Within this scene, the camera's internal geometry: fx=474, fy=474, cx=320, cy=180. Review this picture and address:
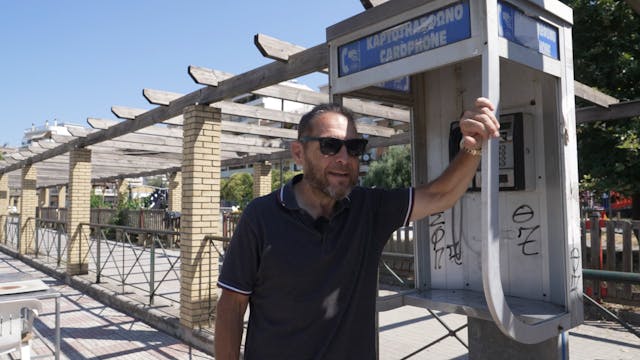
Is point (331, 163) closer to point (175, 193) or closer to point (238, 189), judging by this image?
point (175, 193)

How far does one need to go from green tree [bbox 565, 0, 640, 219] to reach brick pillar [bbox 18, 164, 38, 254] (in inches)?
592

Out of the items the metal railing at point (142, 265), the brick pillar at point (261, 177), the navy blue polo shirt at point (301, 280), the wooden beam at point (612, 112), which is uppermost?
the wooden beam at point (612, 112)

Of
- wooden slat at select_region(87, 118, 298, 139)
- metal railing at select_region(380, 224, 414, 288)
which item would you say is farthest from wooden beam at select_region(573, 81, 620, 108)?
wooden slat at select_region(87, 118, 298, 139)

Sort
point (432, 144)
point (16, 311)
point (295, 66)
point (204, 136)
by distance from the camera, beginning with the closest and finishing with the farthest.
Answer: point (432, 144), point (16, 311), point (295, 66), point (204, 136)

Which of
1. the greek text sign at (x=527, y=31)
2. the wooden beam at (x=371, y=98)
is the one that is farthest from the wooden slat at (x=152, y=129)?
the greek text sign at (x=527, y=31)

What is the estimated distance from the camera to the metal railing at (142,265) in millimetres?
7588

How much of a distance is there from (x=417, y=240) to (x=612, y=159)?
6.11 metres

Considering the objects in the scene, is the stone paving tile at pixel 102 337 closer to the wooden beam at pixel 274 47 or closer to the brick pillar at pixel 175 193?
the wooden beam at pixel 274 47

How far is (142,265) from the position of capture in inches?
496

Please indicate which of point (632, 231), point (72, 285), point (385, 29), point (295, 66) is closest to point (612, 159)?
point (632, 231)

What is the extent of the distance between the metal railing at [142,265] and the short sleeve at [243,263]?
507cm

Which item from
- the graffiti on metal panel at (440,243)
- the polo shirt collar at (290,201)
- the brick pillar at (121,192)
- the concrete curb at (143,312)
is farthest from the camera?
the brick pillar at (121,192)

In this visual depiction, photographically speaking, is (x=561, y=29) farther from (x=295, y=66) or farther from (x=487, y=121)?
(x=295, y=66)

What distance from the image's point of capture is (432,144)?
126 inches
